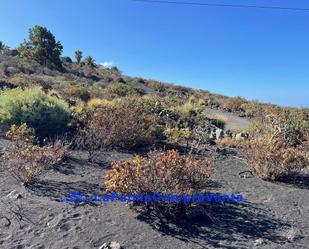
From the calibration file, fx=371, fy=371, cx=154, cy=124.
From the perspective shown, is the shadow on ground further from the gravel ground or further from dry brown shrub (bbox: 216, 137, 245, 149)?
dry brown shrub (bbox: 216, 137, 245, 149)

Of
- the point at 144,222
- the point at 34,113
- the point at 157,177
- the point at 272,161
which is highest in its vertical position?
the point at 34,113

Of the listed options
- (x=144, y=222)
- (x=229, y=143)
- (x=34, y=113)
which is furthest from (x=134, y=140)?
(x=144, y=222)

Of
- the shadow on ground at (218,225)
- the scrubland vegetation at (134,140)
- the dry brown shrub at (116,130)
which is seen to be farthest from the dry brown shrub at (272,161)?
the dry brown shrub at (116,130)

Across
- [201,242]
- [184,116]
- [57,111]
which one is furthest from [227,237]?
[184,116]

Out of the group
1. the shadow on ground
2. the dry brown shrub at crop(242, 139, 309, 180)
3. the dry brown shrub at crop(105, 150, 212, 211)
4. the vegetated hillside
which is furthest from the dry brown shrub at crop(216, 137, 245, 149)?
the dry brown shrub at crop(105, 150, 212, 211)

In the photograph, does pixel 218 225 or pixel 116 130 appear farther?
pixel 116 130

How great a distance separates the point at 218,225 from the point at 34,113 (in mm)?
6276

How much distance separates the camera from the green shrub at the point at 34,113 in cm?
922

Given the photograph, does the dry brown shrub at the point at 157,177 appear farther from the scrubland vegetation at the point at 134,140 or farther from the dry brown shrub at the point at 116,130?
the dry brown shrub at the point at 116,130

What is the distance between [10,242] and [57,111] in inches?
241

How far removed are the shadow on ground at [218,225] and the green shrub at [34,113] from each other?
548cm

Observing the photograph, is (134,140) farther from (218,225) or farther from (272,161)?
(218,225)

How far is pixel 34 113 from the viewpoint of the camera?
926 centimetres

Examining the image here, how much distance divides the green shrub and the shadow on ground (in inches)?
216
